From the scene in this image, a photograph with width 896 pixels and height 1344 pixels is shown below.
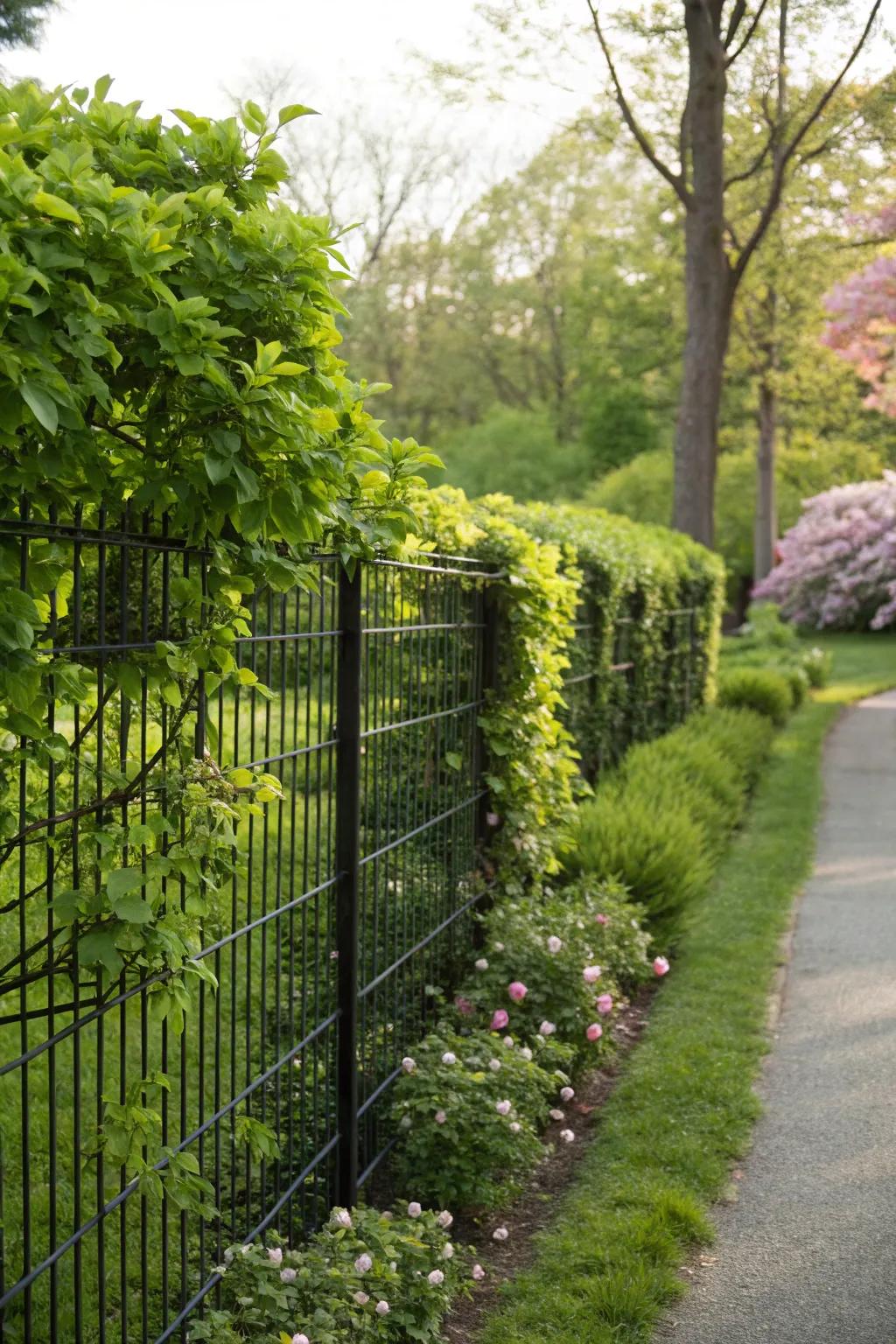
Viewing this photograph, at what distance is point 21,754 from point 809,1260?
3.13m

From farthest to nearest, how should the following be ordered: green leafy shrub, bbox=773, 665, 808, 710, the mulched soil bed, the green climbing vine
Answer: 1. green leafy shrub, bbox=773, 665, 808, 710
2. the mulched soil bed
3. the green climbing vine

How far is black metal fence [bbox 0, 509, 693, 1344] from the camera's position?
2.59 meters

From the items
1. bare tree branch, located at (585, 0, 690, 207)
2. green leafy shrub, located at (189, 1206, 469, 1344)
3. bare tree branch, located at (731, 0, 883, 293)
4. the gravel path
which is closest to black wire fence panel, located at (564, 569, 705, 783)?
the gravel path

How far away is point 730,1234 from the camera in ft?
14.1

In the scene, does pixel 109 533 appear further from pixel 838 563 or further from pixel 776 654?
pixel 838 563

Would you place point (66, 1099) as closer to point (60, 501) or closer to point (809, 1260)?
point (809, 1260)

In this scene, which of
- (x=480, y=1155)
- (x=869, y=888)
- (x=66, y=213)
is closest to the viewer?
(x=66, y=213)

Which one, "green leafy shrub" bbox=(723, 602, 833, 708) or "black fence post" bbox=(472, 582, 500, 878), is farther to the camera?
"green leafy shrub" bbox=(723, 602, 833, 708)

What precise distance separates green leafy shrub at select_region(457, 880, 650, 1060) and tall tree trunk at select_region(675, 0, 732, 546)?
12763 millimetres

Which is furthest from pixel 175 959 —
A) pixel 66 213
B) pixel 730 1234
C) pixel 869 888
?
pixel 869 888

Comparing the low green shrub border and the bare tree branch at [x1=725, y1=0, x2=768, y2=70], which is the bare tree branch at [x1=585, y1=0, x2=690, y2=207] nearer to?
the bare tree branch at [x1=725, y1=0, x2=768, y2=70]

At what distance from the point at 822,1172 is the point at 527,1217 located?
3.73 ft

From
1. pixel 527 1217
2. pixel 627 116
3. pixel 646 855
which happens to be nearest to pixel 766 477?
pixel 627 116

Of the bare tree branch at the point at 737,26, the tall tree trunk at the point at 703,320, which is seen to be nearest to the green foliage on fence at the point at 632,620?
the tall tree trunk at the point at 703,320
